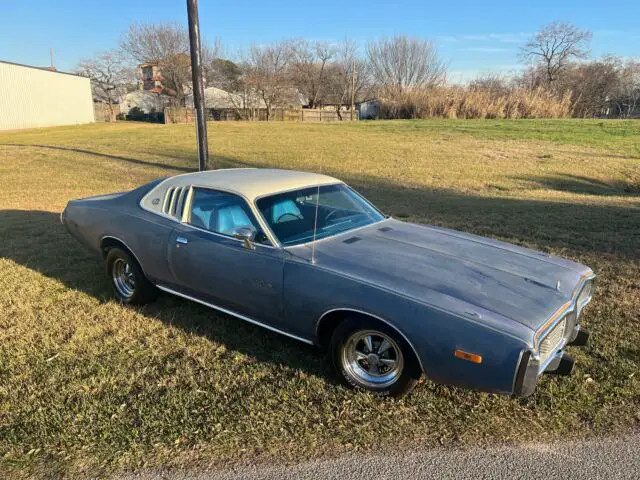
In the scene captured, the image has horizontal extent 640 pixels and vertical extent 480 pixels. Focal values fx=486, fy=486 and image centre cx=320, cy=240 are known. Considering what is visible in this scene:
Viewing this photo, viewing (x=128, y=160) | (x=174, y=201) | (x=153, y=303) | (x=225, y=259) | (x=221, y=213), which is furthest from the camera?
(x=128, y=160)

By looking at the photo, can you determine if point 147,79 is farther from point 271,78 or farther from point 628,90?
point 628,90

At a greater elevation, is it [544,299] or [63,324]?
[544,299]

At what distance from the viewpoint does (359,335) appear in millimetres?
3004

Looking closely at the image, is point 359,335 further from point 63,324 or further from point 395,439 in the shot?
point 63,324

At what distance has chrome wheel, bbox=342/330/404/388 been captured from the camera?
295cm

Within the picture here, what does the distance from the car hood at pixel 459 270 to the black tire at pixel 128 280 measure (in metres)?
1.85

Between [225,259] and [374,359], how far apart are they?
1.33 m

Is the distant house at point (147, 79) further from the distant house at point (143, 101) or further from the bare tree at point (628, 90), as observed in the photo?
the bare tree at point (628, 90)

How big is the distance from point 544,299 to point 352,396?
130cm

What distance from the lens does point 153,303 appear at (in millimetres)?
4535

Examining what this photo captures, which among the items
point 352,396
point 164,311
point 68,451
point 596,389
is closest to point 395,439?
point 352,396

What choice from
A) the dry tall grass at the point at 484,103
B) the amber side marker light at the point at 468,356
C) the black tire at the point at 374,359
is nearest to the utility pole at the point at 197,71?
the black tire at the point at 374,359

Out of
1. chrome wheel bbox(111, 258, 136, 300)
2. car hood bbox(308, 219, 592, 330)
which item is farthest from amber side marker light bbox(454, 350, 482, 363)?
chrome wheel bbox(111, 258, 136, 300)

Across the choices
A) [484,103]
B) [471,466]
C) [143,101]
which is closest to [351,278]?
[471,466]
